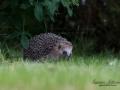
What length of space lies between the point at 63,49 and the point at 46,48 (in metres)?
0.38

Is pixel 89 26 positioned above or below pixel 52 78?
above

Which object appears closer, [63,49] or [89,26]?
[63,49]

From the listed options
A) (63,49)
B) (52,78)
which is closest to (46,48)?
(63,49)

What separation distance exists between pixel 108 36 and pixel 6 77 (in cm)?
638

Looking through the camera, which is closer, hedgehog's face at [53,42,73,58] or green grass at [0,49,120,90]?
green grass at [0,49,120,90]

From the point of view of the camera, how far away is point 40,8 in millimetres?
6770

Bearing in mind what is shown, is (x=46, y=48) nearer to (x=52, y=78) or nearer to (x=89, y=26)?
(x=52, y=78)

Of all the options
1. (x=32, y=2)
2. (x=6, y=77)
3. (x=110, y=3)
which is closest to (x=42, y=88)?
(x=6, y=77)

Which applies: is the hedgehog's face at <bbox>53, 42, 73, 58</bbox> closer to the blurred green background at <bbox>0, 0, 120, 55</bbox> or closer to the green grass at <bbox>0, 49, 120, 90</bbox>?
the green grass at <bbox>0, 49, 120, 90</bbox>

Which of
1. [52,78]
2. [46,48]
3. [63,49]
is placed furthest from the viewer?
[46,48]

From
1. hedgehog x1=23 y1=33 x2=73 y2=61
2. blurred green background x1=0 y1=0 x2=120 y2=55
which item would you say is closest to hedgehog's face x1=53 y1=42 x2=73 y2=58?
hedgehog x1=23 y1=33 x2=73 y2=61

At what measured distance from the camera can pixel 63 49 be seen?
7258 mm

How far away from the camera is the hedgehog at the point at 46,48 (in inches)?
287

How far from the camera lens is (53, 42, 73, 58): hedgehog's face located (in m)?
7.14
